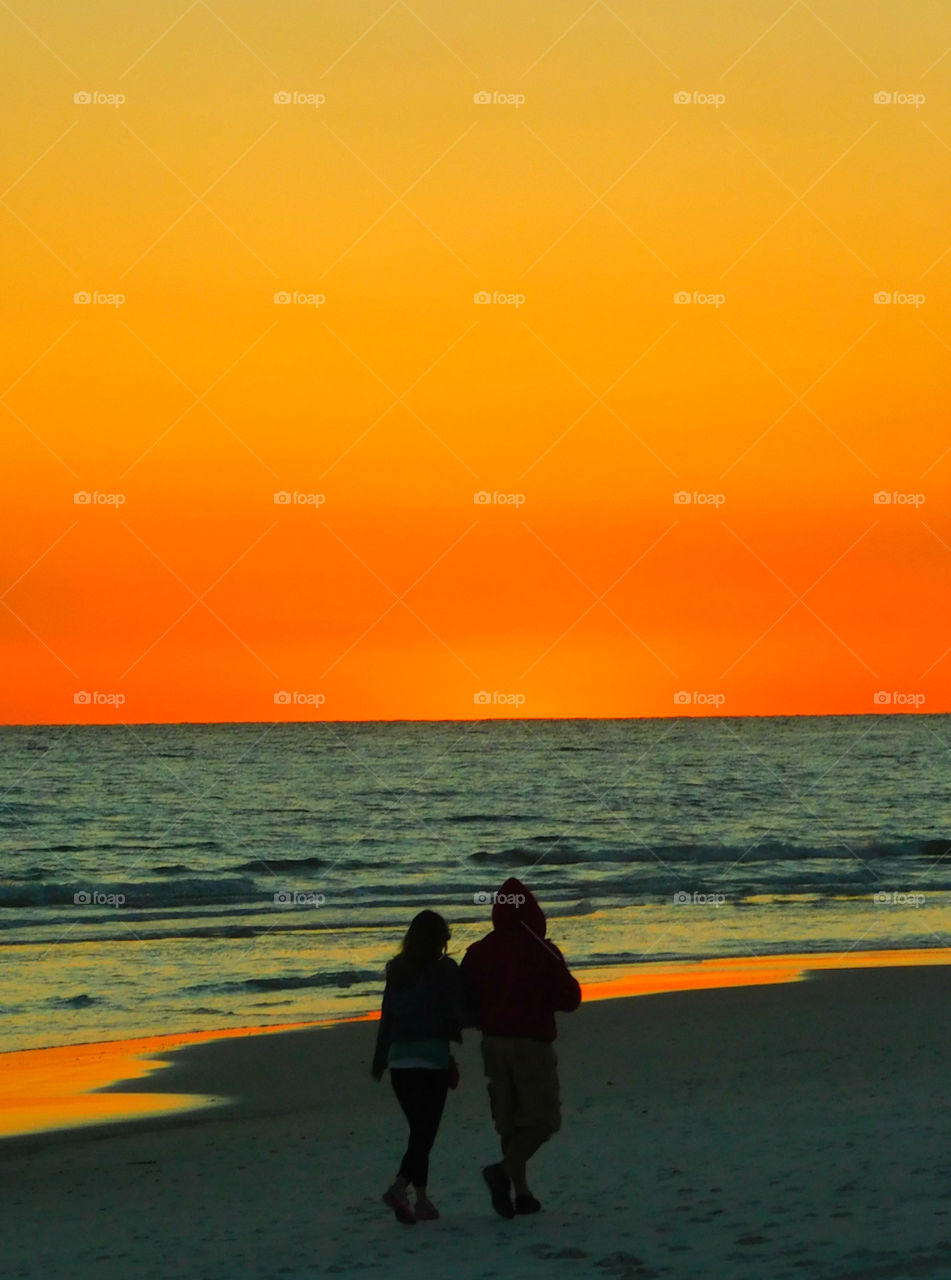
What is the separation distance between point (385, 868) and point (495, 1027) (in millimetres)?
28849

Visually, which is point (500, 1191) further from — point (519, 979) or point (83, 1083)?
point (83, 1083)

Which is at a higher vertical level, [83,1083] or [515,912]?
[515,912]

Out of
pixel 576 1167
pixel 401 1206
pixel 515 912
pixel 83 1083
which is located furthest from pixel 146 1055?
pixel 515 912

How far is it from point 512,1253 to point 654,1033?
7482 mm

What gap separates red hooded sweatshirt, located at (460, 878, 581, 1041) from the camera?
25.1ft

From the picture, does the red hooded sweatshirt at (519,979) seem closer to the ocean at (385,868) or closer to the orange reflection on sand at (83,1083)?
the orange reflection on sand at (83,1083)

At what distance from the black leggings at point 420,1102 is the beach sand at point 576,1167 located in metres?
0.37

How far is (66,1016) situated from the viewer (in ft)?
53.3

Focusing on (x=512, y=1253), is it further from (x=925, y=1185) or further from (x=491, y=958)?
(x=925, y=1185)

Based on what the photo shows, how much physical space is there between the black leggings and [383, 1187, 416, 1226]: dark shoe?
0.09 metres

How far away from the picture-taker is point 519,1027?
25.0 feet

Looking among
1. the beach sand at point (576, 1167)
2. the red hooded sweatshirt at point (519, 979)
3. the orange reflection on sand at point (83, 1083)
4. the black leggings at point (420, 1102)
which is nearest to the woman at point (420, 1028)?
the black leggings at point (420, 1102)

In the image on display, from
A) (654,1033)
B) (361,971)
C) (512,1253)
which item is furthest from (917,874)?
(512,1253)

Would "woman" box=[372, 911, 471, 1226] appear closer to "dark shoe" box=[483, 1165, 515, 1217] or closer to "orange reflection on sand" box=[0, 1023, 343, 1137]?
"dark shoe" box=[483, 1165, 515, 1217]
